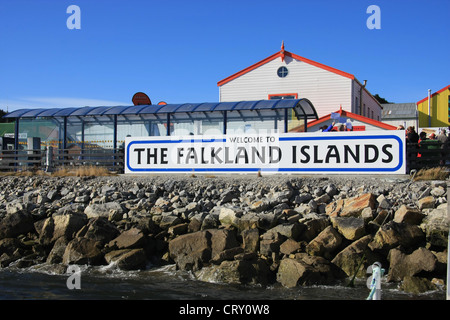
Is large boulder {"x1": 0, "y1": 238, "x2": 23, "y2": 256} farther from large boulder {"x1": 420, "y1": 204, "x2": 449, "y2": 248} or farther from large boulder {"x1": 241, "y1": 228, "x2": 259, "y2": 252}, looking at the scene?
large boulder {"x1": 420, "y1": 204, "x2": 449, "y2": 248}

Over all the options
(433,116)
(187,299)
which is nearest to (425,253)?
(187,299)

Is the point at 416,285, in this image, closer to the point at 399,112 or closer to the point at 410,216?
the point at 410,216

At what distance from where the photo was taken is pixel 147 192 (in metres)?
14.9

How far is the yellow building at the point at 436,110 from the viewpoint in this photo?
40844 millimetres

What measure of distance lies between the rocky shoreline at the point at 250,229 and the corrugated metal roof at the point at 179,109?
21.0ft

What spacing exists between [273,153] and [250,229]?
14.5 feet

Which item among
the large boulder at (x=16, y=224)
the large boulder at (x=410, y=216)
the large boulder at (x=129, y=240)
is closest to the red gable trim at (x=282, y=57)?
the large boulder at (x=410, y=216)

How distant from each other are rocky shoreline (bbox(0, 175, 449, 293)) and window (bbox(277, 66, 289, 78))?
15573 mm

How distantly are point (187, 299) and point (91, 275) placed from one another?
9.27ft

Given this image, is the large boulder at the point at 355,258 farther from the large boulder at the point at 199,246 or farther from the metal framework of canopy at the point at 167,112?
the metal framework of canopy at the point at 167,112

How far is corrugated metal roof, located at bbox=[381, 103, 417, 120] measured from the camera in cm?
4344

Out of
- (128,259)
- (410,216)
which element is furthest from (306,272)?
(128,259)

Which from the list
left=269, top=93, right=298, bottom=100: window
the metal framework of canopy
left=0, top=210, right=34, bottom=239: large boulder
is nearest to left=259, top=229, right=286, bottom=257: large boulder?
left=0, top=210, right=34, bottom=239: large boulder

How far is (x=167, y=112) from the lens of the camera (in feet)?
70.4
